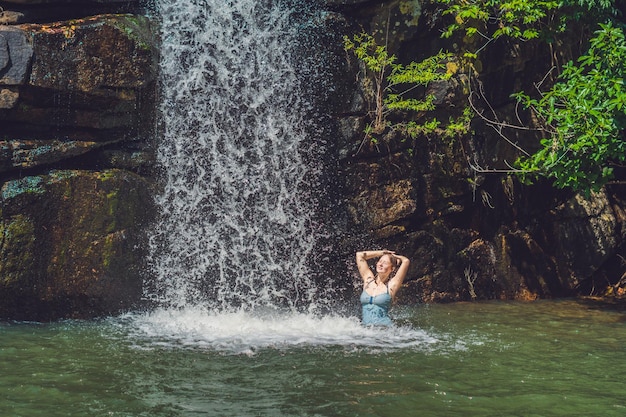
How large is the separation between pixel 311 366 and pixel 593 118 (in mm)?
6213

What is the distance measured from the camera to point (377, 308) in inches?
417

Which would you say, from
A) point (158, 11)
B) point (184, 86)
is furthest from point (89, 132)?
point (158, 11)

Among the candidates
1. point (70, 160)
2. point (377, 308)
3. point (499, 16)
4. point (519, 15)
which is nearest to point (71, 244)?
point (70, 160)

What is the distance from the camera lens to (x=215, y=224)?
13.6 m

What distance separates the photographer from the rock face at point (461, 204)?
1395 centimetres

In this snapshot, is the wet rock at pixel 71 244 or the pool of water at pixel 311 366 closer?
the pool of water at pixel 311 366

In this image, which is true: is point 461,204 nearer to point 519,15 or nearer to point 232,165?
point 519,15

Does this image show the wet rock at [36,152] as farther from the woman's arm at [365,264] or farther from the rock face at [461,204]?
the woman's arm at [365,264]

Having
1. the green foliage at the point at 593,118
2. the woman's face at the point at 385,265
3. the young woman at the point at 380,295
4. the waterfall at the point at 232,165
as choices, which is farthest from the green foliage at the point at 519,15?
the young woman at the point at 380,295

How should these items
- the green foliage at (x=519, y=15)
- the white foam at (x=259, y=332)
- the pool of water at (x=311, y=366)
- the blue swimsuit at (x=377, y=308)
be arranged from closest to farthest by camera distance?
the pool of water at (x=311, y=366), the white foam at (x=259, y=332), the blue swimsuit at (x=377, y=308), the green foliage at (x=519, y=15)

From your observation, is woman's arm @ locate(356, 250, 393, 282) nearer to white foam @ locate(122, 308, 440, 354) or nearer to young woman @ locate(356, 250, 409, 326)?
young woman @ locate(356, 250, 409, 326)

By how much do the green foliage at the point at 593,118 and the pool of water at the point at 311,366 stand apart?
256cm

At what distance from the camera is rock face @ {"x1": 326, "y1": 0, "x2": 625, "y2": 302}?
13.9 metres

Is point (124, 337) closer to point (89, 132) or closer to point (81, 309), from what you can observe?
point (81, 309)
